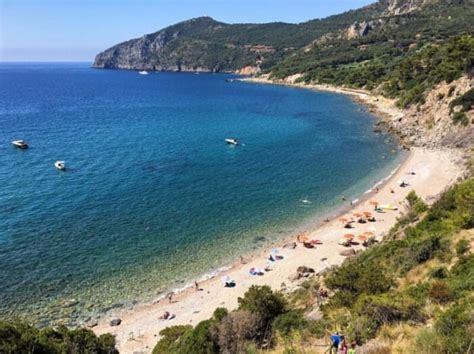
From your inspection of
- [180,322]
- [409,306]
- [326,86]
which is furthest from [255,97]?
[409,306]

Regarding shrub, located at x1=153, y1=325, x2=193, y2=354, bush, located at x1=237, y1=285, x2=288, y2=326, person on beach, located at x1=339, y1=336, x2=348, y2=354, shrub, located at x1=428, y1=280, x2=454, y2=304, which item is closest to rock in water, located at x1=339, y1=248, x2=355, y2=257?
bush, located at x1=237, y1=285, x2=288, y2=326

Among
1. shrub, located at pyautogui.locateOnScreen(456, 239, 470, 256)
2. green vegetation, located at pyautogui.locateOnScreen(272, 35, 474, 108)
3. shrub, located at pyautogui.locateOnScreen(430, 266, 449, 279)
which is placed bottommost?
shrub, located at pyautogui.locateOnScreen(430, 266, 449, 279)

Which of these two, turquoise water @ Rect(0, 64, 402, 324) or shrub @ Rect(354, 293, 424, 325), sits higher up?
shrub @ Rect(354, 293, 424, 325)

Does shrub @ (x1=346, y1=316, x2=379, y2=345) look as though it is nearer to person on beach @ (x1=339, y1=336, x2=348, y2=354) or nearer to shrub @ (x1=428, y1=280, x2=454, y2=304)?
person on beach @ (x1=339, y1=336, x2=348, y2=354)

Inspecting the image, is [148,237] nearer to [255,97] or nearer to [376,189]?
[376,189]

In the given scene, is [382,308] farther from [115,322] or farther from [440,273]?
[115,322]

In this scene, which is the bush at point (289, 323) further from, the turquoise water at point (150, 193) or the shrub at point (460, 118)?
the shrub at point (460, 118)

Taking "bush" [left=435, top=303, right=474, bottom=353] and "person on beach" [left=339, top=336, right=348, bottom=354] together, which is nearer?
"bush" [left=435, top=303, right=474, bottom=353]
